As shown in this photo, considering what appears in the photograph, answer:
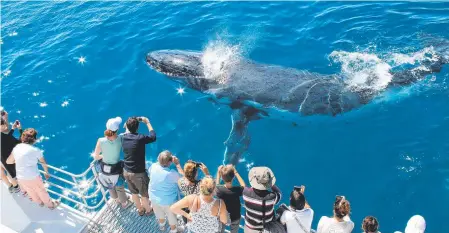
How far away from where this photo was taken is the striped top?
679cm

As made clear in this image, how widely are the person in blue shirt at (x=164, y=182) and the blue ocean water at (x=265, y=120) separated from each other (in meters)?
4.08

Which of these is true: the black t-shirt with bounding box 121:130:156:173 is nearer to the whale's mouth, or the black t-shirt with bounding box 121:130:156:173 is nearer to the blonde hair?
the blonde hair

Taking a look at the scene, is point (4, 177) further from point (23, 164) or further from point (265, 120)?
point (265, 120)

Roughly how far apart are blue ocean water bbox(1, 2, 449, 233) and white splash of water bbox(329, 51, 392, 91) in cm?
8

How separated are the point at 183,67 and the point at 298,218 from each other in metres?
8.75

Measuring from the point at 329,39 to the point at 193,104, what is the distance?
22.9 ft

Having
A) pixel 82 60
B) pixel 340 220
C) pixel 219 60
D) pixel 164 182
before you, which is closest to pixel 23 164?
pixel 164 182

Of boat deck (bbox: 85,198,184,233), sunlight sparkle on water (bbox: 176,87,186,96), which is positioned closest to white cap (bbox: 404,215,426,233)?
boat deck (bbox: 85,198,184,233)

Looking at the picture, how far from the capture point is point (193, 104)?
14414mm

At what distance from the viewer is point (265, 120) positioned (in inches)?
527

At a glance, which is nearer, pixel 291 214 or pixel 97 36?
pixel 291 214

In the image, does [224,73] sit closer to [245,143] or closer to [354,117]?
[245,143]

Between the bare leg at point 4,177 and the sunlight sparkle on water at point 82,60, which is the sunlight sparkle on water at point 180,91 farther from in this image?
the bare leg at point 4,177

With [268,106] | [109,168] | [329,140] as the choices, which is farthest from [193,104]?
[109,168]
